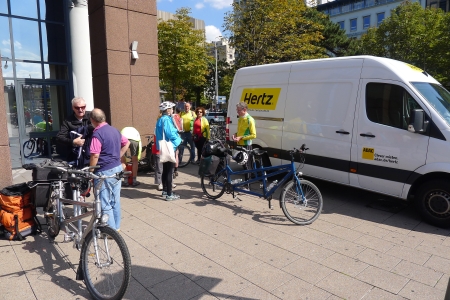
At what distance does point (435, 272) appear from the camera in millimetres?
3635

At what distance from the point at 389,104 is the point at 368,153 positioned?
2.78 ft

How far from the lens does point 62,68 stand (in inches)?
385

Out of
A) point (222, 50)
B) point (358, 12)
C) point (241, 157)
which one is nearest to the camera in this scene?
point (241, 157)

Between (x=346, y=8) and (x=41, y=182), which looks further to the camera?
(x=346, y=8)

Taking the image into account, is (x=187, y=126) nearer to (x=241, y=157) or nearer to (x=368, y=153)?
(x=241, y=157)

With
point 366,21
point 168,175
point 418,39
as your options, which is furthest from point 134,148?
point 366,21

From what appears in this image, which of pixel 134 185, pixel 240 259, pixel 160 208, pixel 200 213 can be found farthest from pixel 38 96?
pixel 240 259

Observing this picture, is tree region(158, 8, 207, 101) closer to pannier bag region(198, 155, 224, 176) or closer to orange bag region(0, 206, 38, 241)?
pannier bag region(198, 155, 224, 176)

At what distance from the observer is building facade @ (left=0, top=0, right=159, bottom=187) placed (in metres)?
8.13

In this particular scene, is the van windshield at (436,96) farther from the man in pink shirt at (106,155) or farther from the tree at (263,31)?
the tree at (263,31)

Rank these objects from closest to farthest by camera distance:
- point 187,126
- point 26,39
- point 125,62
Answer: point 125,62 → point 26,39 → point 187,126

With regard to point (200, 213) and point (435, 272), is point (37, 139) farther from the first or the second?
point (435, 272)

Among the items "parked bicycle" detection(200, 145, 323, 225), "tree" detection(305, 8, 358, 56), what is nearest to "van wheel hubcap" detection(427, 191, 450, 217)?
"parked bicycle" detection(200, 145, 323, 225)

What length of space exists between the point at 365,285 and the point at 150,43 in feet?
24.7
